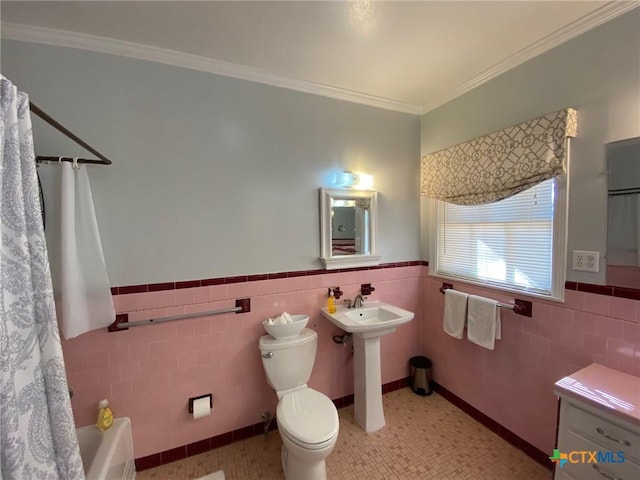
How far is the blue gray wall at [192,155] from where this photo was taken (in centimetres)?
156

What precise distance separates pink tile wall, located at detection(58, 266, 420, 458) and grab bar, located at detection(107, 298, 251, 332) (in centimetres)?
3

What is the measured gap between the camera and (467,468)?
→ 5.62 ft

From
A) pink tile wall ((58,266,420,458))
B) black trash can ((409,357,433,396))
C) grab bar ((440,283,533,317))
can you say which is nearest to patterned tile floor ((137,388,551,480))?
pink tile wall ((58,266,420,458))

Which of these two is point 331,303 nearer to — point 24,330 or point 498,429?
point 498,429

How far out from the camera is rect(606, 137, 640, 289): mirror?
1317 millimetres

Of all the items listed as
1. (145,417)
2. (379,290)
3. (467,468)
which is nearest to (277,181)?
(379,290)

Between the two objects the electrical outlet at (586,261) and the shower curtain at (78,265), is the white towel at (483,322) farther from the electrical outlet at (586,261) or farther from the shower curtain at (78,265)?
the shower curtain at (78,265)

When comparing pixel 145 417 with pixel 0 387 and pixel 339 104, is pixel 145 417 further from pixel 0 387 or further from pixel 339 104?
pixel 339 104

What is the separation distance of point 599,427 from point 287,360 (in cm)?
156

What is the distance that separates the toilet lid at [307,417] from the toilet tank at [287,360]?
93mm

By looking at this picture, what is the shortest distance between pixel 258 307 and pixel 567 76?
2383 millimetres

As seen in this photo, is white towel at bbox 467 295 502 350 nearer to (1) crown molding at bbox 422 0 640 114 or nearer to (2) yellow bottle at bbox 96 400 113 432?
(1) crown molding at bbox 422 0 640 114

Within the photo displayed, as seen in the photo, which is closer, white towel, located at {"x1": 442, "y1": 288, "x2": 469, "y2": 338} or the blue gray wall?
the blue gray wall

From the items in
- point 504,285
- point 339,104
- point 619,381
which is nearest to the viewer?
point 619,381
